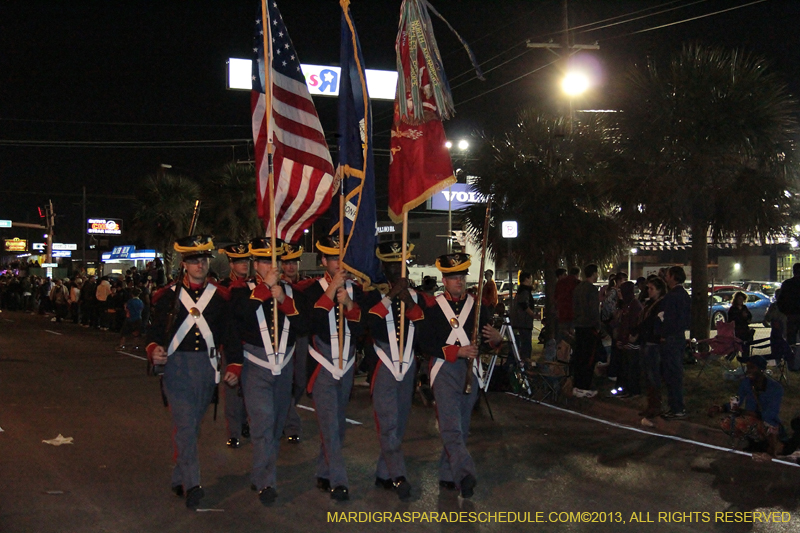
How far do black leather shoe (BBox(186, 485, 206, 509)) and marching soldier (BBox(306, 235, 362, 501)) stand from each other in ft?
3.31

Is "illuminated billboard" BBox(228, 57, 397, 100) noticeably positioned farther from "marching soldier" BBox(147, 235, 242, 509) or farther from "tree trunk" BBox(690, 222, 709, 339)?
"marching soldier" BBox(147, 235, 242, 509)

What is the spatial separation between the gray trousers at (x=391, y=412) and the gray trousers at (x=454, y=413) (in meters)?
0.27

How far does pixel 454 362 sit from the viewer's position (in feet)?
22.2

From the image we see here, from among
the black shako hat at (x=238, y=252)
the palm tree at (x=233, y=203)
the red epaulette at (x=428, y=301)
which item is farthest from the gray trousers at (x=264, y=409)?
the palm tree at (x=233, y=203)

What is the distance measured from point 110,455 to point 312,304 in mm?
3005

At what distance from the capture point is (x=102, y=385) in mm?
13688

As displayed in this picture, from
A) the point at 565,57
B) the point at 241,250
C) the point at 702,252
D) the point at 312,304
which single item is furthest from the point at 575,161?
the point at 312,304

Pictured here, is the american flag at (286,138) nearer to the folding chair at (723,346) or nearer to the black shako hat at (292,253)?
the black shako hat at (292,253)

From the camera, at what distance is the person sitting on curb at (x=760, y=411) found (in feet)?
26.3

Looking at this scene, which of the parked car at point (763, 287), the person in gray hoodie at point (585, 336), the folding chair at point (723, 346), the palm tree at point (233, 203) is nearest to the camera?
the person in gray hoodie at point (585, 336)

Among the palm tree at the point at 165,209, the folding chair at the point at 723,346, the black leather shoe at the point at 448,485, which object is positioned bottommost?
the black leather shoe at the point at 448,485

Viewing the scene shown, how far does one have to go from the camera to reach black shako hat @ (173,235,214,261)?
6.75 meters

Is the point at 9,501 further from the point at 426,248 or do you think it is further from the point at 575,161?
the point at 426,248

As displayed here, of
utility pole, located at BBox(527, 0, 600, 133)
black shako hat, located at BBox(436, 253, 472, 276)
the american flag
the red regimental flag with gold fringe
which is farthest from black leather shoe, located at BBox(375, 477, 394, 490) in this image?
utility pole, located at BBox(527, 0, 600, 133)
